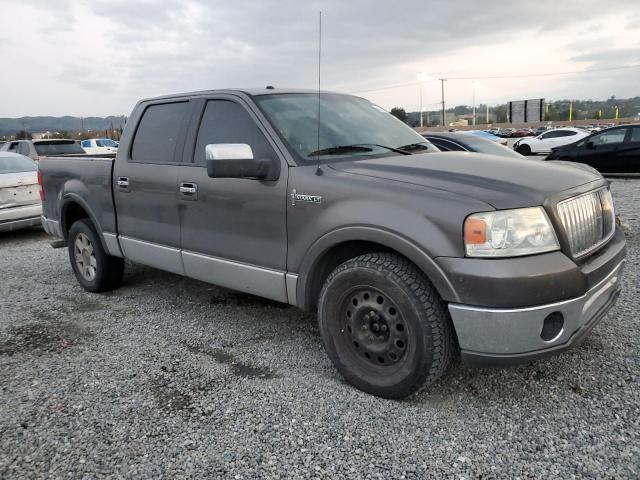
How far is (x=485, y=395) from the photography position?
3.10 meters

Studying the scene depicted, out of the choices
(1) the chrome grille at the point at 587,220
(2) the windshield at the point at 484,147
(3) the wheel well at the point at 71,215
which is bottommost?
(3) the wheel well at the point at 71,215

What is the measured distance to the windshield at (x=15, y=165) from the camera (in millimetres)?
8805

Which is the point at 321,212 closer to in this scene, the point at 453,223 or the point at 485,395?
the point at 453,223

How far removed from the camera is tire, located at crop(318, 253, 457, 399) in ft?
9.11

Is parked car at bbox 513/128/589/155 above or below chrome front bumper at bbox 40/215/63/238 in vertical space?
above

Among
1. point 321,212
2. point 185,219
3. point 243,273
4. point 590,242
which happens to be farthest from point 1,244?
point 590,242

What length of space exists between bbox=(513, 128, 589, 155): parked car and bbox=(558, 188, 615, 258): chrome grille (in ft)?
77.2

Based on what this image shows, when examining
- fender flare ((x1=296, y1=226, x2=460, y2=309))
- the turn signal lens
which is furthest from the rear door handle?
the turn signal lens

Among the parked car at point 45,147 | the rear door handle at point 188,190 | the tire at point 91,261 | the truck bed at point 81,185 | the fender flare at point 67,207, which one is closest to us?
the rear door handle at point 188,190

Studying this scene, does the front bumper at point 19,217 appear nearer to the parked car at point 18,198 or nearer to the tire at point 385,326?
the parked car at point 18,198

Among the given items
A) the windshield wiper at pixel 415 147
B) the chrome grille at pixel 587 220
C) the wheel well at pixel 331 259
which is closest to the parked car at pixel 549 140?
the windshield wiper at pixel 415 147

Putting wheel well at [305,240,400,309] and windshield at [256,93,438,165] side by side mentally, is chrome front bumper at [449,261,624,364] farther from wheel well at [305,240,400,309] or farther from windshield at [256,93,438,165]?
windshield at [256,93,438,165]

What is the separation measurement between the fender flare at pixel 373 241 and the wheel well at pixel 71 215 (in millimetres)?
3238

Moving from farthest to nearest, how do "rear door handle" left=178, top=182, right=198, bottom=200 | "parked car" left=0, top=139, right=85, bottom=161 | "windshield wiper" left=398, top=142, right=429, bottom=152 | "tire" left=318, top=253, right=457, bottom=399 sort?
"parked car" left=0, top=139, right=85, bottom=161 → "rear door handle" left=178, top=182, right=198, bottom=200 → "windshield wiper" left=398, top=142, right=429, bottom=152 → "tire" left=318, top=253, right=457, bottom=399
